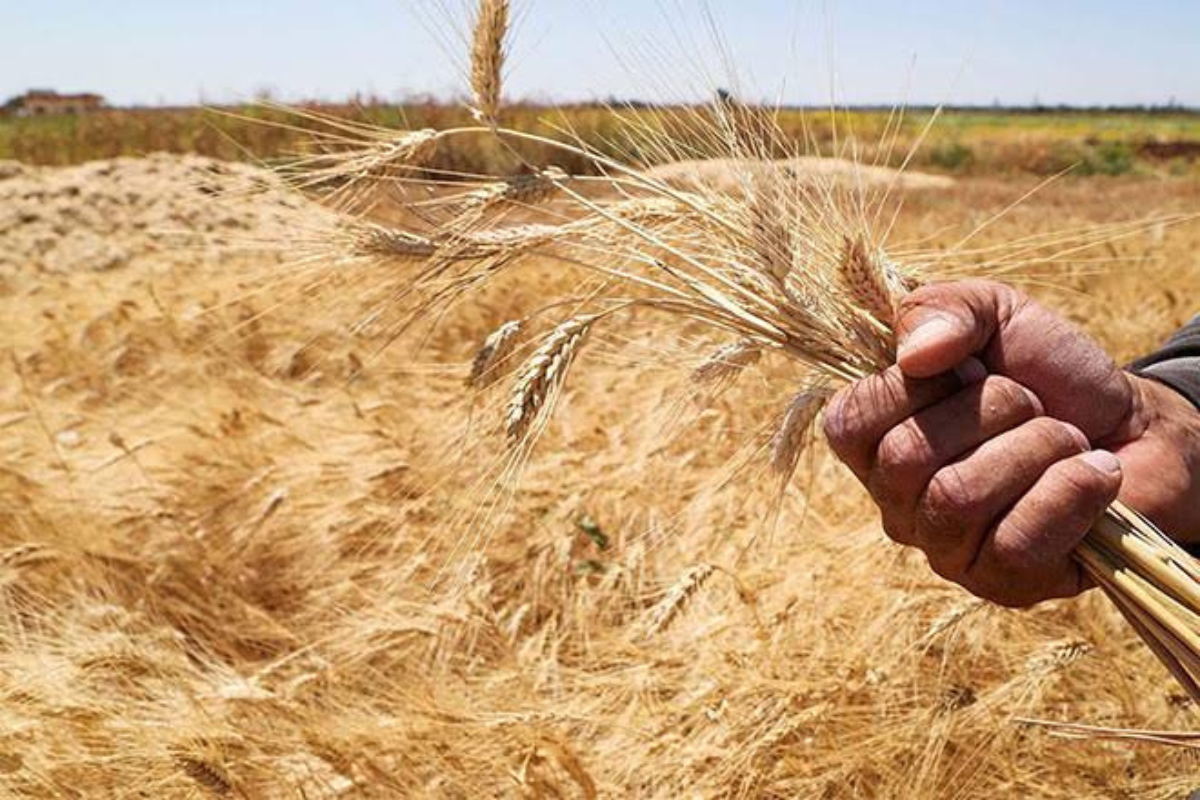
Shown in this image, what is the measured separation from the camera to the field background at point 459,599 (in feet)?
5.20

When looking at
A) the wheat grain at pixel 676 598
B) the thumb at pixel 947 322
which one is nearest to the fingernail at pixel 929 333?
the thumb at pixel 947 322

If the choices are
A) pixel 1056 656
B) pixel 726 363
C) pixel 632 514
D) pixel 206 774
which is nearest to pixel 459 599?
pixel 632 514

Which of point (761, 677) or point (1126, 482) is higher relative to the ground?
point (1126, 482)

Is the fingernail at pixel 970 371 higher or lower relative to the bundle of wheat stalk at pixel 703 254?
lower

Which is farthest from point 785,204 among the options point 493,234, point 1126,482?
point 1126,482

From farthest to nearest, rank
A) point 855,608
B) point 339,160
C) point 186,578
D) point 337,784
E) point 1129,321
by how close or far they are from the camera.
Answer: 1. point 1129,321
2. point 186,578
3. point 855,608
4. point 337,784
5. point 339,160

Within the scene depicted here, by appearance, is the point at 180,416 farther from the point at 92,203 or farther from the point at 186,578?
the point at 92,203

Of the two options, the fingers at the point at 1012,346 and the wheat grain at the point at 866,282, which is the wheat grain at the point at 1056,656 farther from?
the wheat grain at the point at 866,282

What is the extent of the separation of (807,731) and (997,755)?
29 cm

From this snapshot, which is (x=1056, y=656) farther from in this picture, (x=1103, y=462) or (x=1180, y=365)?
(x=1103, y=462)

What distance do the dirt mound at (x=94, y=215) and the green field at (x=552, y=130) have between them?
2.56 feet

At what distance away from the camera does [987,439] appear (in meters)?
0.95

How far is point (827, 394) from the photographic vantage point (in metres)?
1.15

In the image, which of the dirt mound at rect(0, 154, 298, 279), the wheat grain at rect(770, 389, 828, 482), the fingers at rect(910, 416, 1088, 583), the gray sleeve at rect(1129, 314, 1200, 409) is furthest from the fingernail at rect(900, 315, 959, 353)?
the dirt mound at rect(0, 154, 298, 279)
